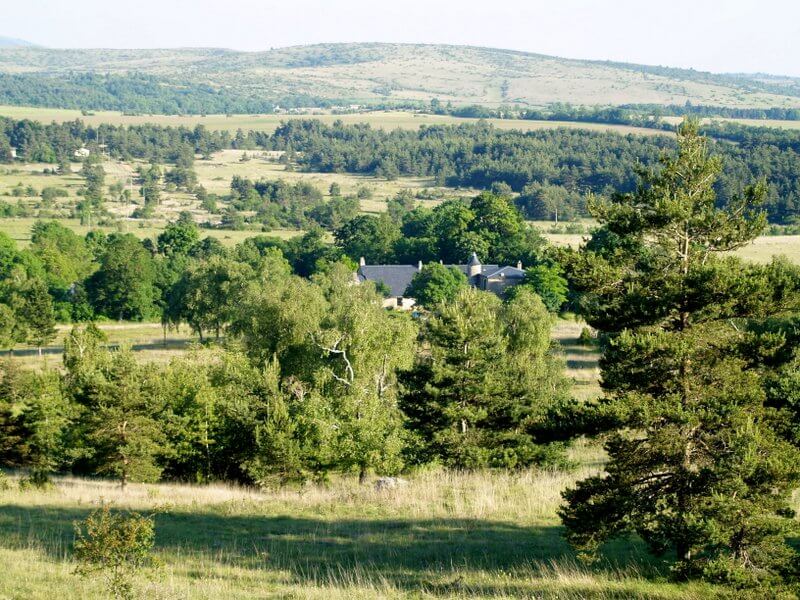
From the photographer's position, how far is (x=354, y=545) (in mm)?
17984

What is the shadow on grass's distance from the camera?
15.9 meters

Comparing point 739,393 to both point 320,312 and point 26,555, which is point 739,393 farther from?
point 320,312

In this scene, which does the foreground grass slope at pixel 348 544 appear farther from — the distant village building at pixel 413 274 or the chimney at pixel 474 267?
the chimney at pixel 474 267

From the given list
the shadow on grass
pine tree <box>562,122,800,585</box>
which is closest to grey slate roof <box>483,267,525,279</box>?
the shadow on grass

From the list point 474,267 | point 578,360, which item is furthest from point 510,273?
point 578,360

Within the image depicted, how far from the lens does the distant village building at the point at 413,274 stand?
82000 mm

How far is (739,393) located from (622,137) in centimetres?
19209

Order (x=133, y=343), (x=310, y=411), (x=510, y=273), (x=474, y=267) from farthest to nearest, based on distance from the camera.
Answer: (x=474, y=267) → (x=510, y=273) → (x=133, y=343) → (x=310, y=411)

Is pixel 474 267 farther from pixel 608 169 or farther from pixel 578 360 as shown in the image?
pixel 608 169

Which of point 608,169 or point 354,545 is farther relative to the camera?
point 608,169

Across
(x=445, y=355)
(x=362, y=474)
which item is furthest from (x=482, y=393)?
(x=362, y=474)

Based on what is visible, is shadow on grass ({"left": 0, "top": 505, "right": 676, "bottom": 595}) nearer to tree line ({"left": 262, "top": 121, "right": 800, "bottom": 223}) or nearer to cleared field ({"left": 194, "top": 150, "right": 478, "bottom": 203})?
tree line ({"left": 262, "top": 121, "right": 800, "bottom": 223})

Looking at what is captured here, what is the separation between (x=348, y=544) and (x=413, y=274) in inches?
2725

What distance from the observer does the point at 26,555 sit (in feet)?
52.1
